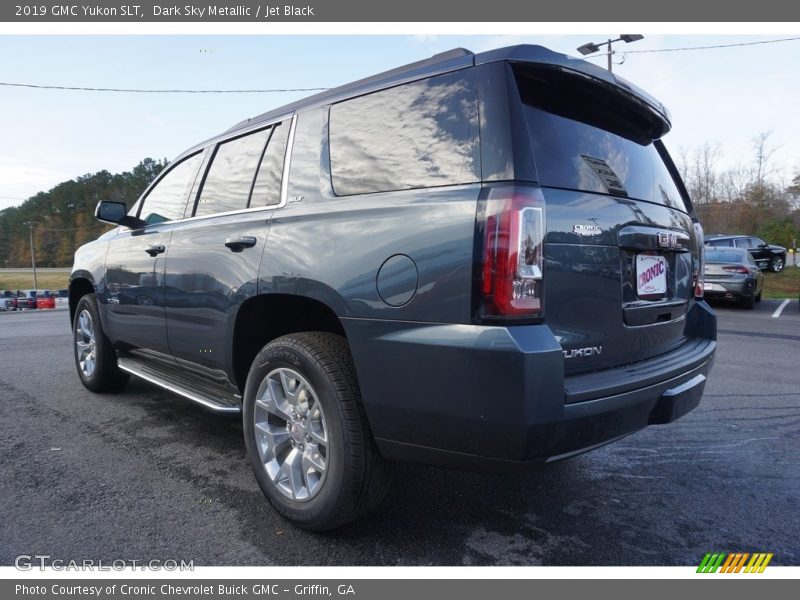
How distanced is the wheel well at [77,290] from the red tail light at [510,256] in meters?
3.97

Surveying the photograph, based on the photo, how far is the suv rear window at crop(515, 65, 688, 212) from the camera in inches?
82.0

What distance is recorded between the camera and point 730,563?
216cm

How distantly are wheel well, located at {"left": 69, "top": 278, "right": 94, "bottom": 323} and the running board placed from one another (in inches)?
41.1

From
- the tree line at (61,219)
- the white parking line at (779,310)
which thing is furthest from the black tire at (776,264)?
the tree line at (61,219)

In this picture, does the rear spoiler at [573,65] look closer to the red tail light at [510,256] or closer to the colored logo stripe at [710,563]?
the red tail light at [510,256]

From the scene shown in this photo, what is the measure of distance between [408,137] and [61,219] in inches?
3280

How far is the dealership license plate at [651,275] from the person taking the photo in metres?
2.34

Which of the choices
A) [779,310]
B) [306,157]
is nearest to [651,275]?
[306,157]

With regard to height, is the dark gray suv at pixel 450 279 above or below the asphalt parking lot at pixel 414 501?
above

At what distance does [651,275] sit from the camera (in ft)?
7.98

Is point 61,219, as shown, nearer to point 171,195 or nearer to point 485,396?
point 171,195

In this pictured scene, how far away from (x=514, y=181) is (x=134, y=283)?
2922 mm

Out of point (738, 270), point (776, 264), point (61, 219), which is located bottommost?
point (776, 264)

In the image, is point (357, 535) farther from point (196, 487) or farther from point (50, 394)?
point (50, 394)
